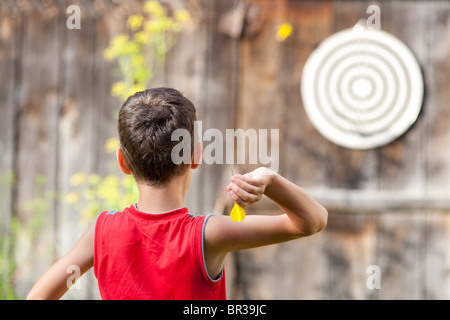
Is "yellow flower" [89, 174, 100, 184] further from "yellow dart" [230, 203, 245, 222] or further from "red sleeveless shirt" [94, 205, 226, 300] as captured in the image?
"yellow dart" [230, 203, 245, 222]

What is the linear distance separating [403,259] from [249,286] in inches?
33.6

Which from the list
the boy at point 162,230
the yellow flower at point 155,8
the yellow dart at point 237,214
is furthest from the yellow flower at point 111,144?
the yellow dart at point 237,214

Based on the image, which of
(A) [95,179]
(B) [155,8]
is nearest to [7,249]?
(A) [95,179]

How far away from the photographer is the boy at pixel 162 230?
104cm

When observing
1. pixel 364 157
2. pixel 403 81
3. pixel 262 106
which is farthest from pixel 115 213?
pixel 403 81

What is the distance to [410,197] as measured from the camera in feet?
8.92

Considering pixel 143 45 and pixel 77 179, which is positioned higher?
pixel 143 45

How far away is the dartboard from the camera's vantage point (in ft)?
9.05

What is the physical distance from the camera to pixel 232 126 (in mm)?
2744

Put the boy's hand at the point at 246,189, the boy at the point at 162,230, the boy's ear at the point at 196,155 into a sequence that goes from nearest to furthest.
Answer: the boy's hand at the point at 246,189
the boy at the point at 162,230
the boy's ear at the point at 196,155

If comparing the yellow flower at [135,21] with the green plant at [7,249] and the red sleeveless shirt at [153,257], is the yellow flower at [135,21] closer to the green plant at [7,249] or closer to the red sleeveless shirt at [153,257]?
the green plant at [7,249]

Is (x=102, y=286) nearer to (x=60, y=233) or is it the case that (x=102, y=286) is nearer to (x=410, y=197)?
(x=60, y=233)

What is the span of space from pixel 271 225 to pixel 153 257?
0.26 metres

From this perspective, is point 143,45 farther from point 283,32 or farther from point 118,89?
point 283,32
